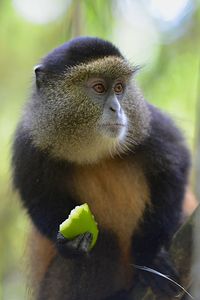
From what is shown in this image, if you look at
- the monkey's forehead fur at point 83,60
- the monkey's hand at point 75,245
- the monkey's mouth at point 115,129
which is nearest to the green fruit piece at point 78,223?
the monkey's hand at point 75,245

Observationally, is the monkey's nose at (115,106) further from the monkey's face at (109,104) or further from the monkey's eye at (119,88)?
the monkey's eye at (119,88)

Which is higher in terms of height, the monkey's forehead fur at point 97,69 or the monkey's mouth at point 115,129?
the monkey's forehead fur at point 97,69

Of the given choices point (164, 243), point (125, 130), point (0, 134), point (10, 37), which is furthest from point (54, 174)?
point (10, 37)

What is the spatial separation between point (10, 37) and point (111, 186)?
4741mm

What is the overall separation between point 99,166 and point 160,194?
20.4 inches

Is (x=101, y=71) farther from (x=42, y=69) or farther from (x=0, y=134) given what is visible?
(x=0, y=134)

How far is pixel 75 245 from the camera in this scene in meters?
4.41

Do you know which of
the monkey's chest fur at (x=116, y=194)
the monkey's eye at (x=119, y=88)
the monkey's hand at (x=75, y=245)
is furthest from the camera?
the monkey's chest fur at (x=116, y=194)

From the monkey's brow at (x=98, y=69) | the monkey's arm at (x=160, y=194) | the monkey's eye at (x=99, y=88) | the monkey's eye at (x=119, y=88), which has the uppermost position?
the monkey's brow at (x=98, y=69)

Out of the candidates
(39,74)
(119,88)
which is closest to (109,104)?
(119,88)

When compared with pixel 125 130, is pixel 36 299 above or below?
below

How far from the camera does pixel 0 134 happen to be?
26.2 feet

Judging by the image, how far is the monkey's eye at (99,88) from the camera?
15.7 ft

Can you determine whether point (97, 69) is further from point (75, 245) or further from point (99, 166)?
point (75, 245)
